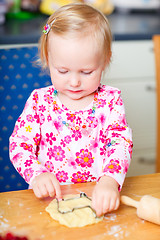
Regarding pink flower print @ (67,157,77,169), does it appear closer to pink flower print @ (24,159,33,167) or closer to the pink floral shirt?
the pink floral shirt

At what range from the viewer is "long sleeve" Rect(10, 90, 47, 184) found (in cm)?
85

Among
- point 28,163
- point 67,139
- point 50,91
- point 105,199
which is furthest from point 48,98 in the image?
point 105,199

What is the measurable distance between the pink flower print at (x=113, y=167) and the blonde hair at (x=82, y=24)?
266 millimetres

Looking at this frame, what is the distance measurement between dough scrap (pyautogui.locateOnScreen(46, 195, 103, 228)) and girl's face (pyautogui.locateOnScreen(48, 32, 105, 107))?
0.93 feet

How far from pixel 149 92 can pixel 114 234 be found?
61.5 inches

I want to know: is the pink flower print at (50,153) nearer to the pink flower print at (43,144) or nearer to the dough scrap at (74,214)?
the pink flower print at (43,144)

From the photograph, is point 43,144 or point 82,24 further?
point 43,144

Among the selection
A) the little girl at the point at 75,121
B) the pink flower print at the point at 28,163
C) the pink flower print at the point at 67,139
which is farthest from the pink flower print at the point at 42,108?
the pink flower print at the point at 28,163

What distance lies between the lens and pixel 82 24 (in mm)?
854

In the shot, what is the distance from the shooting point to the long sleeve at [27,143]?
85 centimetres

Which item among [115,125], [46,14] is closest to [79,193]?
[115,125]

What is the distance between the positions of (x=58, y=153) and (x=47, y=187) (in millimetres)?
274

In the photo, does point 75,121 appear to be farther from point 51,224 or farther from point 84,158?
point 51,224

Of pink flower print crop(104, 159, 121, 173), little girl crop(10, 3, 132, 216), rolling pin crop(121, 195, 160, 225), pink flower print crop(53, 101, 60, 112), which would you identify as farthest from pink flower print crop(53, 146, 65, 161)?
rolling pin crop(121, 195, 160, 225)
